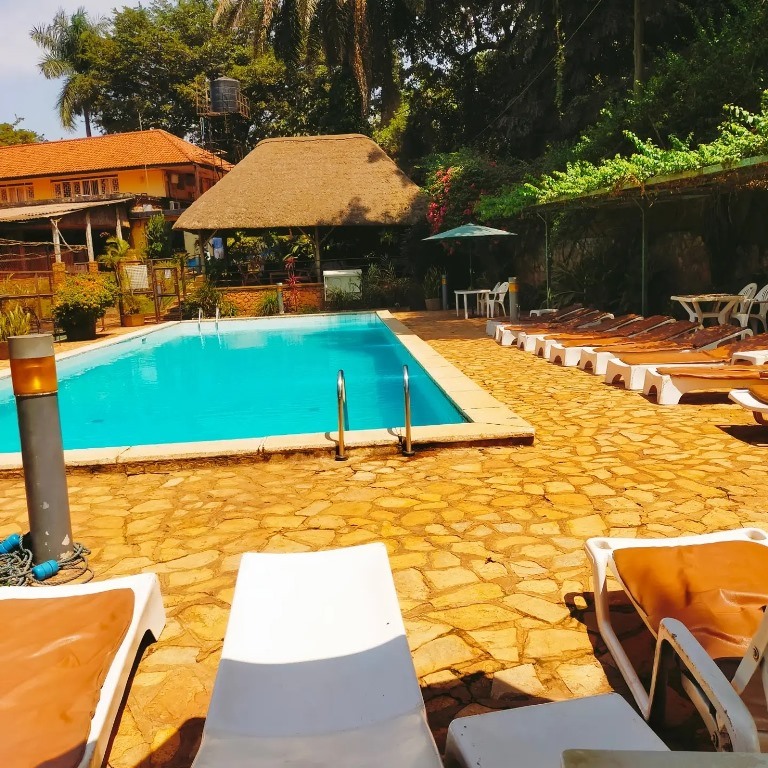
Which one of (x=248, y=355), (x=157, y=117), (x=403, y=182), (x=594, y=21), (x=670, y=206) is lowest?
(x=248, y=355)

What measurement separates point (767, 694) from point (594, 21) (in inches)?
797

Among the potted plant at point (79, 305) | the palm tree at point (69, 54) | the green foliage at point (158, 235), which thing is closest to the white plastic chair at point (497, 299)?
the potted plant at point (79, 305)

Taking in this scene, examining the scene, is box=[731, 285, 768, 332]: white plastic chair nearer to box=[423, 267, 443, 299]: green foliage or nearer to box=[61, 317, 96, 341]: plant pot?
box=[423, 267, 443, 299]: green foliage

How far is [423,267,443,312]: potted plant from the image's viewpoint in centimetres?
1886

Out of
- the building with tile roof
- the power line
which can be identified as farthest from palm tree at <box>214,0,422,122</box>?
the building with tile roof

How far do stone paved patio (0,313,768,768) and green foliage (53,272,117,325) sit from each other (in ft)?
33.0

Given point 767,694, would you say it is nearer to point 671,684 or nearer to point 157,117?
point 671,684

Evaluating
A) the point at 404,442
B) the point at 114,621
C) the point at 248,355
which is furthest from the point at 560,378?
the point at 248,355

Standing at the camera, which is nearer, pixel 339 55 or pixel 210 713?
pixel 210 713

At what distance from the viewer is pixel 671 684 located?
2184 mm

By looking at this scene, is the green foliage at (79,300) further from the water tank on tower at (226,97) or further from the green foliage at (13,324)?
the water tank on tower at (226,97)

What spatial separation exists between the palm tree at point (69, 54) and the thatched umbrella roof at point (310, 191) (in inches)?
851

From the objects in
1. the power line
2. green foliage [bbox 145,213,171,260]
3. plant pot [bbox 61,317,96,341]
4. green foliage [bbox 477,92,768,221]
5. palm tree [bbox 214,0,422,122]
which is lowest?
plant pot [bbox 61,317,96,341]

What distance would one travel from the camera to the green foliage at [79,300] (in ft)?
45.5
